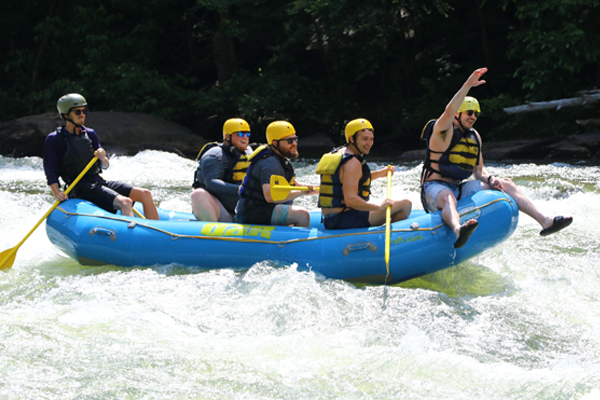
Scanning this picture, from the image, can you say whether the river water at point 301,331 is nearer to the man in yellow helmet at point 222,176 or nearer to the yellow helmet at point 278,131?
the man in yellow helmet at point 222,176

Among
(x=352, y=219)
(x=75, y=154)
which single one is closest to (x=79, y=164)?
(x=75, y=154)

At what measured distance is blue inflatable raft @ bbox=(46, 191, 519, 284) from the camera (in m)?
4.24

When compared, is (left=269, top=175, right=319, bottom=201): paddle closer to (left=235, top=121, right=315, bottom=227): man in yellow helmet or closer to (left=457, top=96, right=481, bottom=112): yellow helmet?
(left=235, top=121, right=315, bottom=227): man in yellow helmet

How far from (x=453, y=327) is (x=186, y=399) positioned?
5.43ft

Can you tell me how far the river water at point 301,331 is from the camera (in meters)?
3.03

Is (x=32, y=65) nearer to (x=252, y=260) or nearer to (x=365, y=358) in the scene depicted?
(x=252, y=260)

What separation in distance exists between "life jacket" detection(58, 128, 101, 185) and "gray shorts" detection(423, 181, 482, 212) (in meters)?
2.81

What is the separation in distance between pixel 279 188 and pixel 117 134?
378 inches

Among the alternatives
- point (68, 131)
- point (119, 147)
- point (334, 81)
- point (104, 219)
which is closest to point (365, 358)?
point (104, 219)

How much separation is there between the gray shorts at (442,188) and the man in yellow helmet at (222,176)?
148 cm

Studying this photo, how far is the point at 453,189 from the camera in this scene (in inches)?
181

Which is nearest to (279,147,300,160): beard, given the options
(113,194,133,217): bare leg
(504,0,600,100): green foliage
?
(113,194,133,217): bare leg

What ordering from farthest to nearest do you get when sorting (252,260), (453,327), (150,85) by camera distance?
(150,85), (252,260), (453,327)

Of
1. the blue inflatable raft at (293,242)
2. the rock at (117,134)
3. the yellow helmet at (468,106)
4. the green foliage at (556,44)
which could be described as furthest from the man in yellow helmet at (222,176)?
the green foliage at (556,44)
